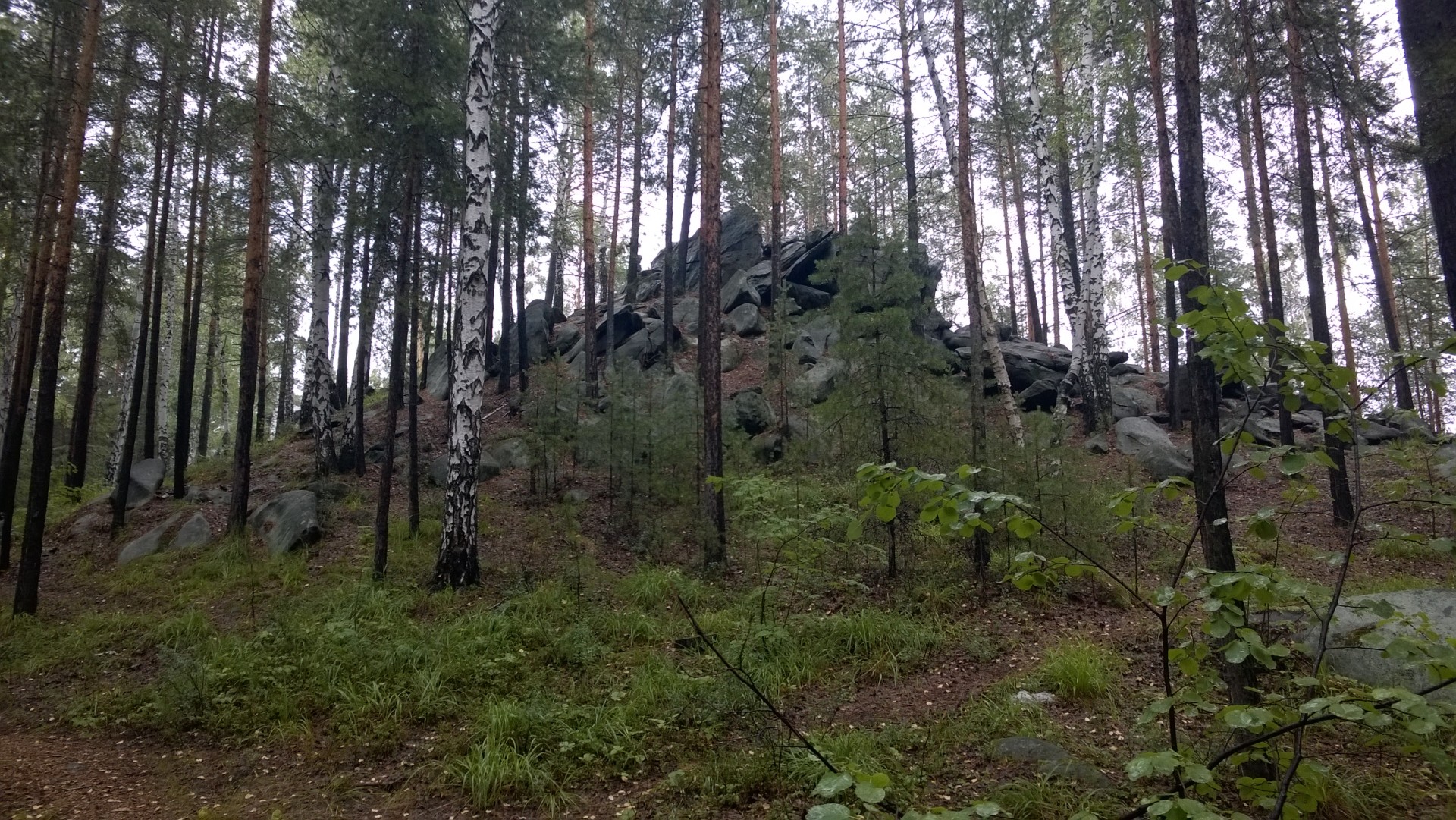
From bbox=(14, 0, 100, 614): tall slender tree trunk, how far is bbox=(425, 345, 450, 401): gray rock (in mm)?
12674

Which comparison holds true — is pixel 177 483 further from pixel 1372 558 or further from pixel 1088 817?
pixel 1372 558

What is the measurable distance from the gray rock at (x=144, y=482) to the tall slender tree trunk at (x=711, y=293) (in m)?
11.9

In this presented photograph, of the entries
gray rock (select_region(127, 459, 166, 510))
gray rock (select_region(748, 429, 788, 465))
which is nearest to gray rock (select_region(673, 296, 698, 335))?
gray rock (select_region(748, 429, 788, 465))

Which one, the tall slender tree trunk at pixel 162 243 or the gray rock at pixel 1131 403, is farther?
the gray rock at pixel 1131 403

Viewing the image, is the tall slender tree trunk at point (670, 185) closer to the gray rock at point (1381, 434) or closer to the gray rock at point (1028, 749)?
the gray rock at point (1028, 749)

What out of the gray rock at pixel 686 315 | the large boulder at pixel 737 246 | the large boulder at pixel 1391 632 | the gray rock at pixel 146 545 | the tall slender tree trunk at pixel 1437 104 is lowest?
the large boulder at pixel 1391 632

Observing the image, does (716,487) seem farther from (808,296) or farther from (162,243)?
(808,296)

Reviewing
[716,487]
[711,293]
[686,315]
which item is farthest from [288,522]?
[686,315]

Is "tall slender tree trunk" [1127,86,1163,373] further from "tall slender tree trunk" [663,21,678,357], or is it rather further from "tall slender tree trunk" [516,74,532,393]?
"tall slender tree trunk" [516,74,532,393]

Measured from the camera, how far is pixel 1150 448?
1512cm

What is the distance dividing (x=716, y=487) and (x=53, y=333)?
9048 millimetres

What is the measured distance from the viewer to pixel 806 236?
27484 millimetres

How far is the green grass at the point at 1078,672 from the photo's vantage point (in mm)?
6242

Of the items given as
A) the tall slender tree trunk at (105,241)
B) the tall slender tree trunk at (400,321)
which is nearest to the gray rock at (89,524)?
the tall slender tree trunk at (105,241)
